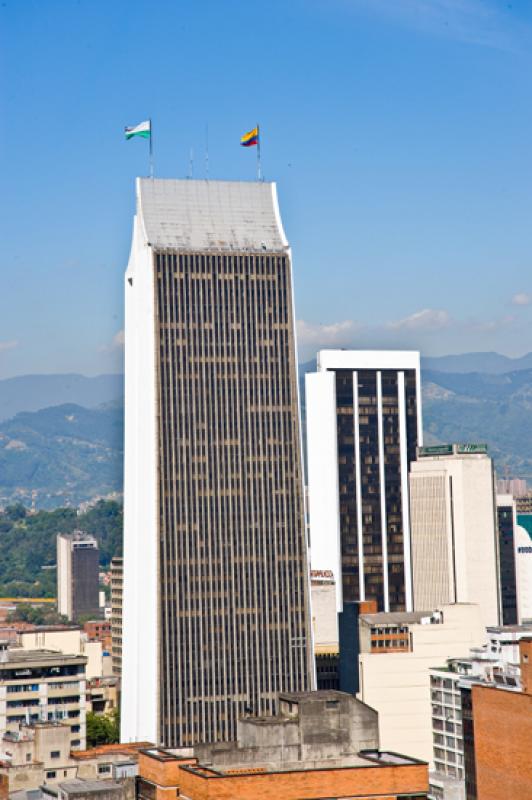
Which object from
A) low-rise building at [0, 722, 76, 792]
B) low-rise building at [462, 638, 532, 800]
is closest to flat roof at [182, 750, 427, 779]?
low-rise building at [462, 638, 532, 800]

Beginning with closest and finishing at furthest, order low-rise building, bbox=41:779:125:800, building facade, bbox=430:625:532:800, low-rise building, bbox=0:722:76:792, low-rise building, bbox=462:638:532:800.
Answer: low-rise building, bbox=41:779:125:800 → low-rise building, bbox=462:638:532:800 → building facade, bbox=430:625:532:800 → low-rise building, bbox=0:722:76:792

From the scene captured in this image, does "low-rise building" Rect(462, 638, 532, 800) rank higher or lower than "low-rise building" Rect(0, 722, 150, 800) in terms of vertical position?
higher

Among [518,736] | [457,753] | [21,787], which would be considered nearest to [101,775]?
[21,787]

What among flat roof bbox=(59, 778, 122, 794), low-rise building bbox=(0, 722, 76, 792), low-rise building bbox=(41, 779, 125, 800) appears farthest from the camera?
low-rise building bbox=(0, 722, 76, 792)

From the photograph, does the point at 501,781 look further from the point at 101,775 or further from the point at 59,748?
the point at 59,748

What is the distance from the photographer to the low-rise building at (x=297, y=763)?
4906 inches

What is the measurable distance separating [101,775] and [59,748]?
14.6 metres

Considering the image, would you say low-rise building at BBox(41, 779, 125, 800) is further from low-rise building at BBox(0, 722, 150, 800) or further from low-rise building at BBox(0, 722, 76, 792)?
low-rise building at BBox(0, 722, 76, 792)

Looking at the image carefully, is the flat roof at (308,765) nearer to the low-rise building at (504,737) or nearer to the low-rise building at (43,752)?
the low-rise building at (504,737)

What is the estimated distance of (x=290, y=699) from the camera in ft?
473

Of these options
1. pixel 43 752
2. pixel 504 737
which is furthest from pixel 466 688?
pixel 43 752

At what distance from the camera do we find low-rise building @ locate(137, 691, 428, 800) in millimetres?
124625

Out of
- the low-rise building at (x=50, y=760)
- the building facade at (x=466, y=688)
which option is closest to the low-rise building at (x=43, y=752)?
the low-rise building at (x=50, y=760)

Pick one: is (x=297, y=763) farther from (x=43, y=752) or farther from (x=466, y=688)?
(x=43, y=752)
